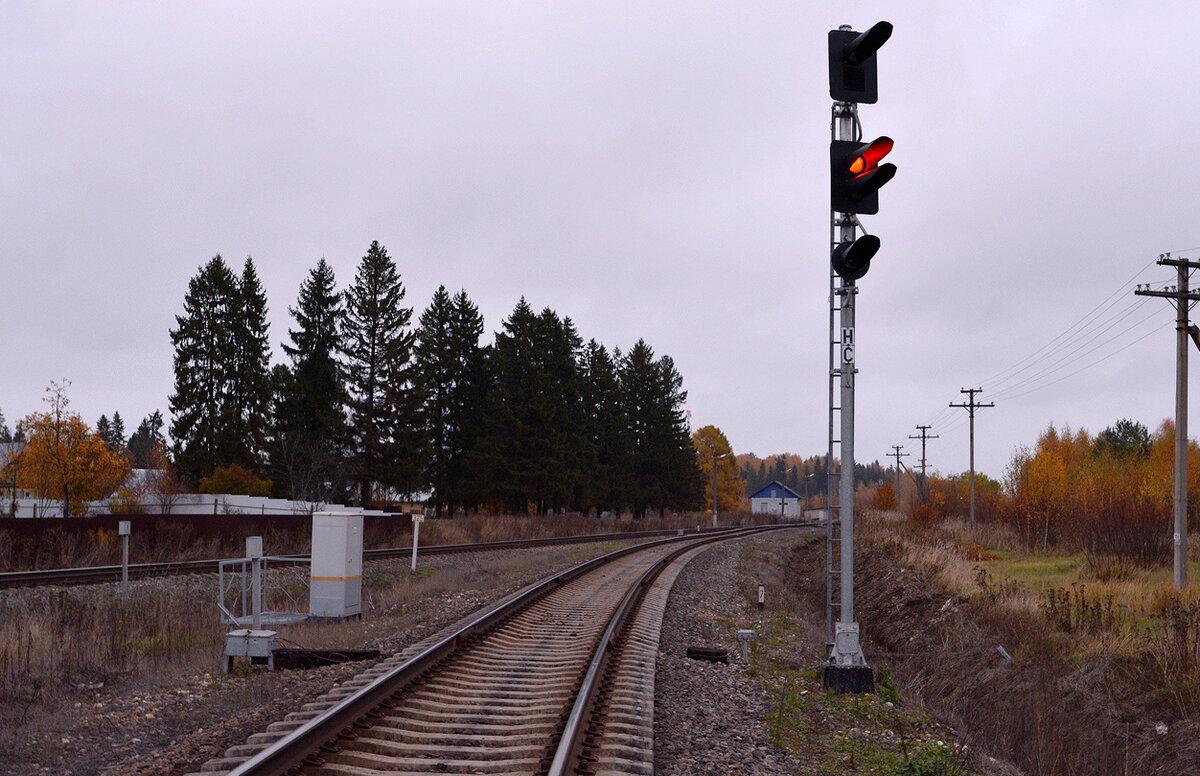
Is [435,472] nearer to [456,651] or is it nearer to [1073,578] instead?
[1073,578]

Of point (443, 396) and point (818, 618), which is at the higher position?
point (443, 396)

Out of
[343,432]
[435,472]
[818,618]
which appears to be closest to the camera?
[818,618]

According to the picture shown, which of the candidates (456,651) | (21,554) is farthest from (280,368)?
(456,651)

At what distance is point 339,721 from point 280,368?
53180mm

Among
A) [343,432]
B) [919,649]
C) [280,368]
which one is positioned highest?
[280,368]

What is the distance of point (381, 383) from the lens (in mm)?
56938

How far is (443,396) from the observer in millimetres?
62062

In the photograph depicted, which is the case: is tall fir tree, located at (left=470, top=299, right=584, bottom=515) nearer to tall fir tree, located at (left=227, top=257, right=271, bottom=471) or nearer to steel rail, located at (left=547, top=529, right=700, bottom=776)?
tall fir tree, located at (left=227, top=257, right=271, bottom=471)

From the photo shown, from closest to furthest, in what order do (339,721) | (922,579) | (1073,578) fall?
(339,721) < (1073,578) < (922,579)

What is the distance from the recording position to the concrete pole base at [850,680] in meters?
9.34

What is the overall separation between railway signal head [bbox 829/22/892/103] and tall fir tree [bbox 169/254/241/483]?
158 feet

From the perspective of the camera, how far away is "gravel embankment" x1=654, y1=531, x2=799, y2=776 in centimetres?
659

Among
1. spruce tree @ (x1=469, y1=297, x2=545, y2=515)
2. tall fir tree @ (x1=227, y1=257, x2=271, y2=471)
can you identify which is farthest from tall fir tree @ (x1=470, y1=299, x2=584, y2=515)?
tall fir tree @ (x1=227, y1=257, x2=271, y2=471)

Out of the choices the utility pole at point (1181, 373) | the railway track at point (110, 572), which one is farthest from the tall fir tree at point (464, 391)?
the utility pole at point (1181, 373)
